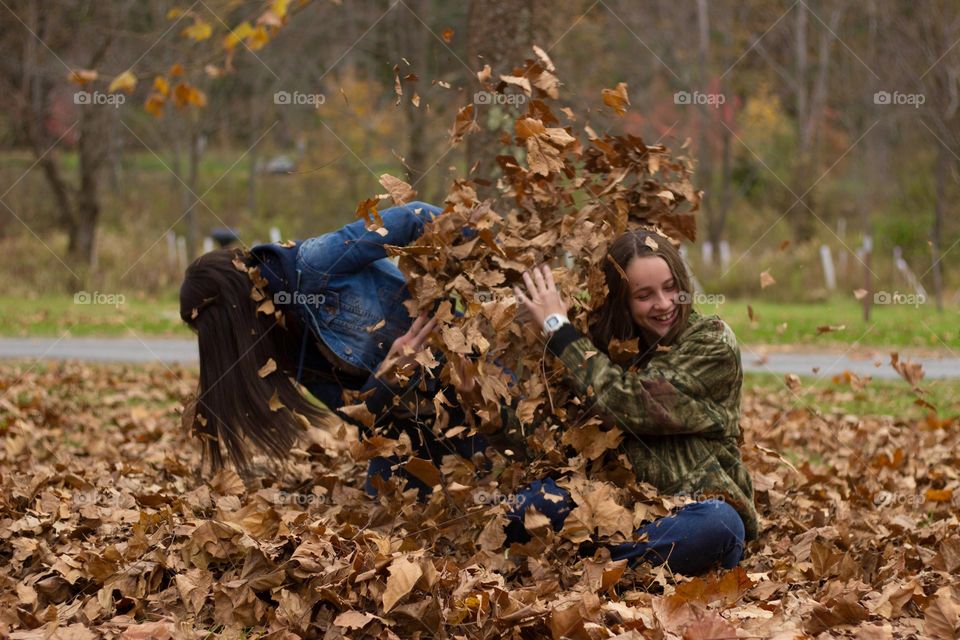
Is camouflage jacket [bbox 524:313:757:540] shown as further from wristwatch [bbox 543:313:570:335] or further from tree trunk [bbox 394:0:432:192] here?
tree trunk [bbox 394:0:432:192]

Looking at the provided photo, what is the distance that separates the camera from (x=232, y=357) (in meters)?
3.84

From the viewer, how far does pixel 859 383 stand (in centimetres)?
447

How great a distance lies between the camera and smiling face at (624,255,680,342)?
341cm

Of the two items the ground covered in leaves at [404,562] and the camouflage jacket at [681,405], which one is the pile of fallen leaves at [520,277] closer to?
the camouflage jacket at [681,405]

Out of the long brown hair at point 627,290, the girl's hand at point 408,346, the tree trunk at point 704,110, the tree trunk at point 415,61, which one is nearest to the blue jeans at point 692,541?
the long brown hair at point 627,290

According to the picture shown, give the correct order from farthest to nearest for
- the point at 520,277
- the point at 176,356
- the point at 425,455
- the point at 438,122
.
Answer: the point at 438,122
the point at 176,356
the point at 425,455
the point at 520,277

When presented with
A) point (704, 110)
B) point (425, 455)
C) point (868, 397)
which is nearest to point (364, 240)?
point (425, 455)

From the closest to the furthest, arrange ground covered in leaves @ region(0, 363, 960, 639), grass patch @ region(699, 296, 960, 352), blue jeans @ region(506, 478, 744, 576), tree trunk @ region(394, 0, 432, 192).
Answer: ground covered in leaves @ region(0, 363, 960, 639)
blue jeans @ region(506, 478, 744, 576)
grass patch @ region(699, 296, 960, 352)
tree trunk @ region(394, 0, 432, 192)

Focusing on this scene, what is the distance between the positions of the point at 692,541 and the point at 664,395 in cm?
46

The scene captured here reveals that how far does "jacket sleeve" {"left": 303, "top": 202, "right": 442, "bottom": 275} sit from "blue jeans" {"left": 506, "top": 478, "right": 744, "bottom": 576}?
4.30ft

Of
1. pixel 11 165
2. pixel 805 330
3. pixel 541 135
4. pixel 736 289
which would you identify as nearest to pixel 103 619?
pixel 541 135

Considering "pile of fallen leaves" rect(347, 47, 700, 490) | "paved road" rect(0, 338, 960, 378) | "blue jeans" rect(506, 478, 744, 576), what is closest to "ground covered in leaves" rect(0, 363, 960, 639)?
"blue jeans" rect(506, 478, 744, 576)

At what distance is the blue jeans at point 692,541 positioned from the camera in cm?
329

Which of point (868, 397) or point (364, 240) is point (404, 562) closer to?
point (364, 240)
